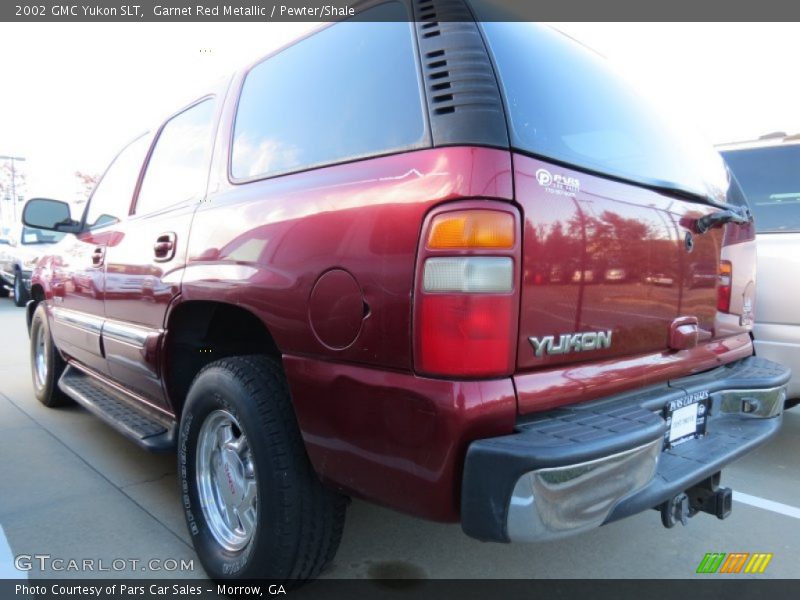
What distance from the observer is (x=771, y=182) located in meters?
3.95

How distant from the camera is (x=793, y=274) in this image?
3.45m

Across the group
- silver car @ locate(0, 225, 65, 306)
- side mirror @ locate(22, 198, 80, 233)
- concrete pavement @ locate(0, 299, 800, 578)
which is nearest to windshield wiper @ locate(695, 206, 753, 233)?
concrete pavement @ locate(0, 299, 800, 578)

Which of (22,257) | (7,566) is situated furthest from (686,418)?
(22,257)

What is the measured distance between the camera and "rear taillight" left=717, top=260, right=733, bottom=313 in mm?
2428

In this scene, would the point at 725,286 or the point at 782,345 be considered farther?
the point at 782,345

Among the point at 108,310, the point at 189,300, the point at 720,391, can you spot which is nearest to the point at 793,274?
the point at 720,391

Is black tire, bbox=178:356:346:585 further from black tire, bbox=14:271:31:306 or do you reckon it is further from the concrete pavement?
black tire, bbox=14:271:31:306

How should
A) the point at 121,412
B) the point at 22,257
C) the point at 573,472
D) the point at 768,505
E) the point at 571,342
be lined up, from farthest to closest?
the point at 22,257, the point at 121,412, the point at 768,505, the point at 571,342, the point at 573,472

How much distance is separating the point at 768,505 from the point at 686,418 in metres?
1.46

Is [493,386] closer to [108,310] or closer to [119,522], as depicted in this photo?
[119,522]

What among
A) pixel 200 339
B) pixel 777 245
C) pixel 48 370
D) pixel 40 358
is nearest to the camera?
pixel 200 339

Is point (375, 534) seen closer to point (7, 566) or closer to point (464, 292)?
point (7, 566)

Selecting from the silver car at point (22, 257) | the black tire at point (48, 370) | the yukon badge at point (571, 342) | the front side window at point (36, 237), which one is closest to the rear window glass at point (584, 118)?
the yukon badge at point (571, 342)

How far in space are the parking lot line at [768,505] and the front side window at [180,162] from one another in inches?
124
